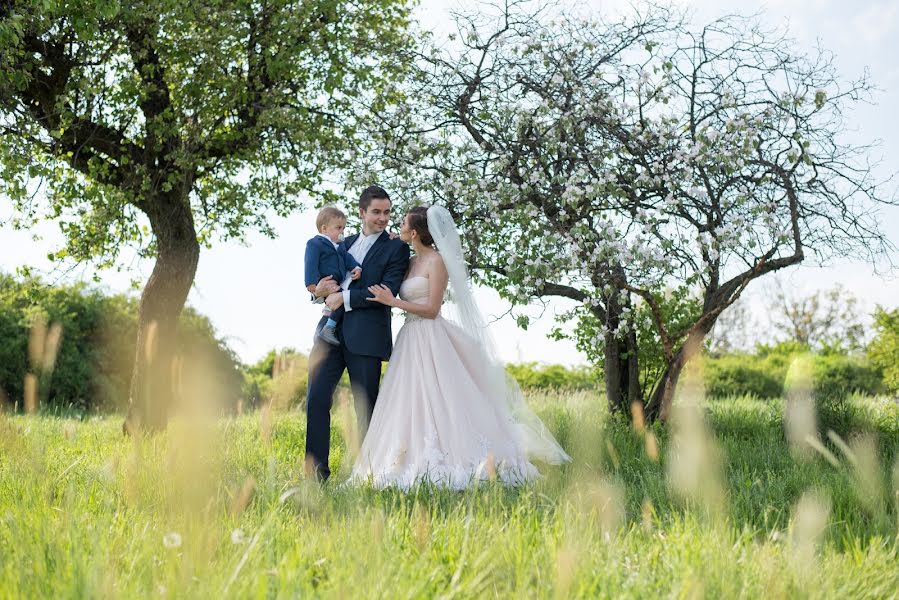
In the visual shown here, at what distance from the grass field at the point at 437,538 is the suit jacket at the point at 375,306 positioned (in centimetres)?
121

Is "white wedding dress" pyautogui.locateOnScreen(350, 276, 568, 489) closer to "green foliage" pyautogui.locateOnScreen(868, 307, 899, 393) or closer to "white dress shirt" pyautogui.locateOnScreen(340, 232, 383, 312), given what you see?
"white dress shirt" pyautogui.locateOnScreen(340, 232, 383, 312)

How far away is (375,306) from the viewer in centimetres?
703

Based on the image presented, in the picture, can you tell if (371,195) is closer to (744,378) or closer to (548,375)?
(548,375)

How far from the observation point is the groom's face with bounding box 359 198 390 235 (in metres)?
7.06

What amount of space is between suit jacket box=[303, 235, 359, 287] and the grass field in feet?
5.56

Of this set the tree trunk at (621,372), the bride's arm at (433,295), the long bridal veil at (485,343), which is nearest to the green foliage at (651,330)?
the tree trunk at (621,372)

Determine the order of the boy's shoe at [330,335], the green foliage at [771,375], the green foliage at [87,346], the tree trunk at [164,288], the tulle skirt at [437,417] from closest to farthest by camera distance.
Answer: the tulle skirt at [437,417]
the boy's shoe at [330,335]
the tree trunk at [164,288]
the green foliage at [87,346]
the green foliage at [771,375]

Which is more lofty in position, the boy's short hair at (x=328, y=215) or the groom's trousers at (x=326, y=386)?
the boy's short hair at (x=328, y=215)

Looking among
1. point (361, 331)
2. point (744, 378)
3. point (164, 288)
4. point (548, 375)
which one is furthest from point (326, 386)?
point (744, 378)

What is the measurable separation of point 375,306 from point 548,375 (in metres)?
14.8

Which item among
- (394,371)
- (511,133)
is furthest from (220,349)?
(394,371)

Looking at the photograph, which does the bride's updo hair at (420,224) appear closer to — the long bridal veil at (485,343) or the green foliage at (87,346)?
the long bridal veil at (485,343)

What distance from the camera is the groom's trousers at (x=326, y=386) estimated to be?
23.4 feet

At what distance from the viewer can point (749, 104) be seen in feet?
30.2
